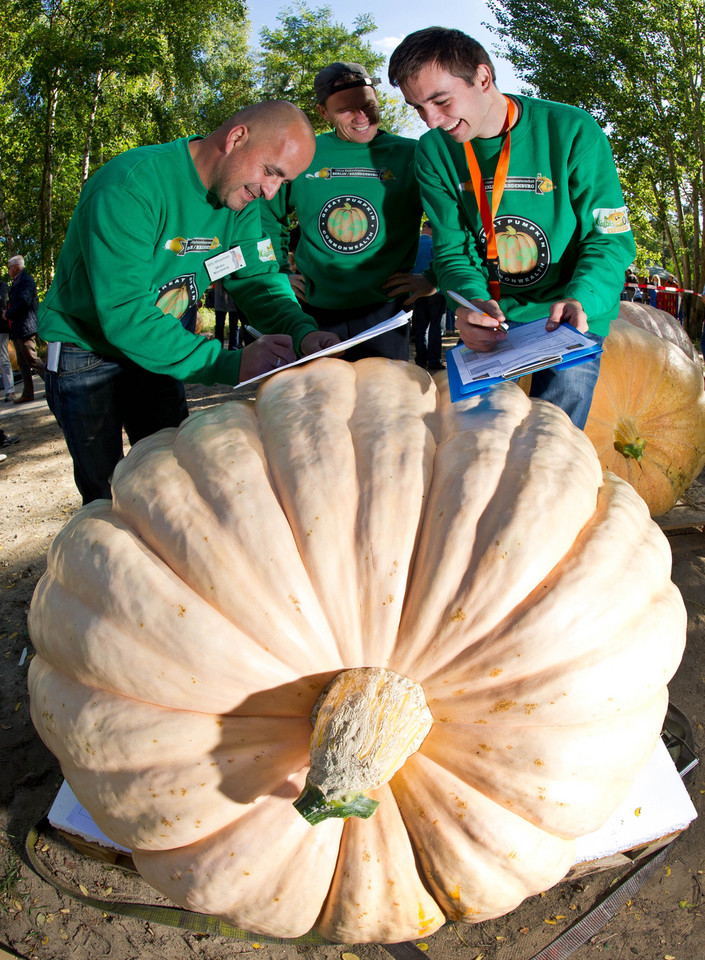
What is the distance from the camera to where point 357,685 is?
122cm

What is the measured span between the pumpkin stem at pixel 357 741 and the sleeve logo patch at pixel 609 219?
64.4 inches

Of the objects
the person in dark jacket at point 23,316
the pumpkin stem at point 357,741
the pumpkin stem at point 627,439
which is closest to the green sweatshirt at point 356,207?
the pumpkin stem at point 627,439

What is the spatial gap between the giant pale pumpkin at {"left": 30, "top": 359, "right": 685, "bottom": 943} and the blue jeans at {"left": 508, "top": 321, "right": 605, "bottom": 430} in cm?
88

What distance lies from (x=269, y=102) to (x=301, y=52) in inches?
1222

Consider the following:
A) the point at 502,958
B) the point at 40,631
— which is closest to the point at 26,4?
the point at 40,631

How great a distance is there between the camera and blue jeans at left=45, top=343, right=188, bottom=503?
7.29 feet

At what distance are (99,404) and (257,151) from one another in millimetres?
992

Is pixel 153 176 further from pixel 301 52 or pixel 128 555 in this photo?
pixel 301 52

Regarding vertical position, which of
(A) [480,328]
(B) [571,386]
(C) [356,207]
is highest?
(C) [356,207]

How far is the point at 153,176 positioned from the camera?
196cm

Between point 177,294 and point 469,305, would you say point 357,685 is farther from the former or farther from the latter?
point 177,294

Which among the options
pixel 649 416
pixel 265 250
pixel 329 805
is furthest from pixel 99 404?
pixel 649 416

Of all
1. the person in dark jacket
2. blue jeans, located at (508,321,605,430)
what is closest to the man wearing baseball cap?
blue jeans, located at (508,321,605,430)

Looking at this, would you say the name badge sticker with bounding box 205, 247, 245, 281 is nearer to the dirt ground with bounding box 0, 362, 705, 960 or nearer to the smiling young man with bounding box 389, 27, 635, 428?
the smiling young man with bounding box 389, 27, 635, 428
